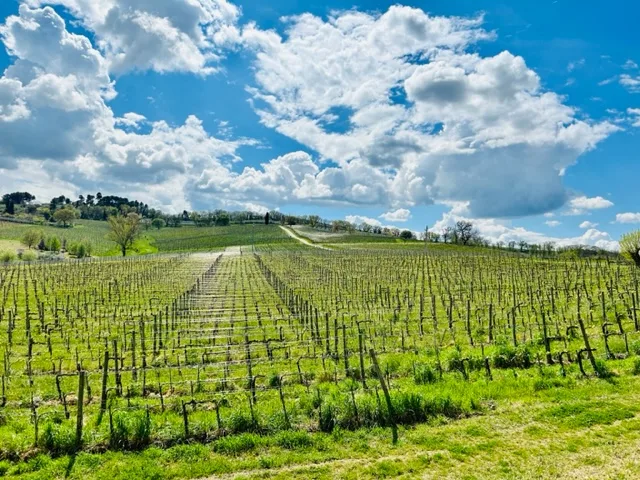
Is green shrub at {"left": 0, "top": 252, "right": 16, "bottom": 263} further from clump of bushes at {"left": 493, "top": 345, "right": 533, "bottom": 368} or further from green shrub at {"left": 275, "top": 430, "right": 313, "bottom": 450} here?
clump of bushes at {"left": 493, "top": 345, "right": 533, "bottom": 368}

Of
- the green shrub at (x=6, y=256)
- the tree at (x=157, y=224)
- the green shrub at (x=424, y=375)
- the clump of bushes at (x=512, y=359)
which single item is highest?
the tree at (x=157, y=224)

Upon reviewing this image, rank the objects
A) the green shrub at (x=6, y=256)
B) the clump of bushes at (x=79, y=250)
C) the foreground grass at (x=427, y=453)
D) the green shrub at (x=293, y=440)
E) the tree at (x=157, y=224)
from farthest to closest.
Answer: the tree at (x=157, y=224)
the clump of bushes at (x=79, y=250)
the green shrub at (x=6, y=256)
the green shrub at (x=293, y=440)
the foreground grass at (x=427, y=453)

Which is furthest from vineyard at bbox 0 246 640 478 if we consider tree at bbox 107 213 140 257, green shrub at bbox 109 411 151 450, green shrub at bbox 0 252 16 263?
tree at bbox 107 213 140 257

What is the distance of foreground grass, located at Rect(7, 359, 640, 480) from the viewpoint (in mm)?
6863

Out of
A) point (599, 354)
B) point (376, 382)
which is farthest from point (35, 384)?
point (599, 354)

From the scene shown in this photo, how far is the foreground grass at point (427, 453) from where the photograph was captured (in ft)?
22.5

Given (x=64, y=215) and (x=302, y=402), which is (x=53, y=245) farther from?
(x=302, y=402)

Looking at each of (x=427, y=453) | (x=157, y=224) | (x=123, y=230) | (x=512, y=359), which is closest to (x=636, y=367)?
(x=512, y=359)

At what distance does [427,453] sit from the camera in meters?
7.40

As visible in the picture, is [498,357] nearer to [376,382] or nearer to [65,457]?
[376,382]

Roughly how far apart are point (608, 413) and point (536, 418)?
1.42m

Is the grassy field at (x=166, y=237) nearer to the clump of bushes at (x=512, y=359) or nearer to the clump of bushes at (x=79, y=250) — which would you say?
the clump of bushes at (x=79, y=250)

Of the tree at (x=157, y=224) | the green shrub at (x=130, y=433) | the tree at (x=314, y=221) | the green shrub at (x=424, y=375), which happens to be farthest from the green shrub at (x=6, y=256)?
the tree at (x=314, y=221)

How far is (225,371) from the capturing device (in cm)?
1208
